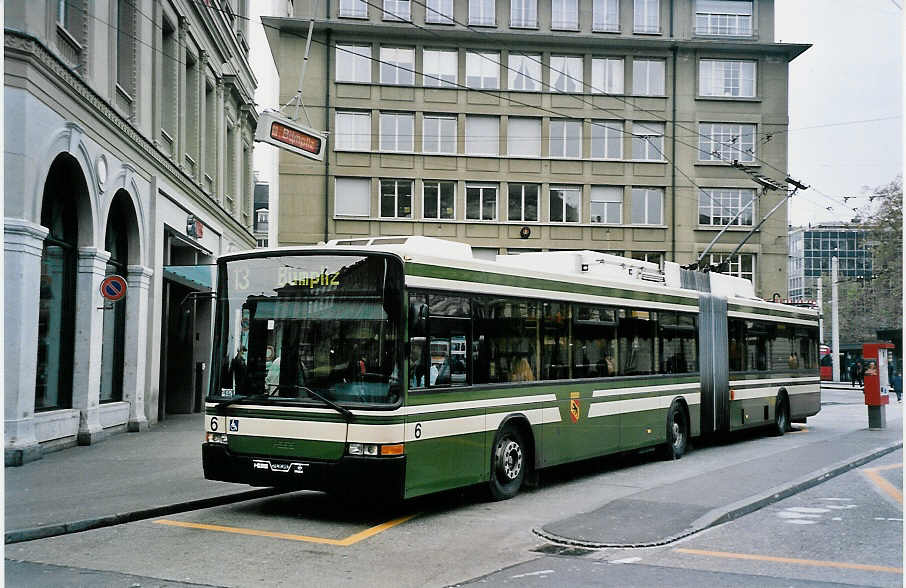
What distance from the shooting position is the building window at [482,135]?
44.1 m

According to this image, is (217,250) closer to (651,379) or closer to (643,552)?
(651,379)

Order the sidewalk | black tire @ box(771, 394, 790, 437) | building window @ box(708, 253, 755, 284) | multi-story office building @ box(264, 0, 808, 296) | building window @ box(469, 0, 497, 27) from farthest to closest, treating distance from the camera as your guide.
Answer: building window @ box(708, 253, 755, 284) < building window @ box(469, 0, 497, 27) < multi-story office building @ box(264, 0, 808, 296) < black tire @ box(771, 394, 790, 437) < the sidewalk

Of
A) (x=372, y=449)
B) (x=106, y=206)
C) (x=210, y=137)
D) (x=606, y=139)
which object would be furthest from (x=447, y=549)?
(x=606, y=139)

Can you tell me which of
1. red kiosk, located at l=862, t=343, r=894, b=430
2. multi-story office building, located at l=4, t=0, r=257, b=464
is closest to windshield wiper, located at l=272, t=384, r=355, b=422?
multi-story office building, located at l=4, t=0, r=257, b=464

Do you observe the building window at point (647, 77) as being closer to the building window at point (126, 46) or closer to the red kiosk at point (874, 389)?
the red kiosk at point (874, 389)

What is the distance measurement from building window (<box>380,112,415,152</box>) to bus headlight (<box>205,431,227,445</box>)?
34.1m

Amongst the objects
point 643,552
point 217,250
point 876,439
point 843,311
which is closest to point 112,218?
point 217,250

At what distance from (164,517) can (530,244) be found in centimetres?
3535

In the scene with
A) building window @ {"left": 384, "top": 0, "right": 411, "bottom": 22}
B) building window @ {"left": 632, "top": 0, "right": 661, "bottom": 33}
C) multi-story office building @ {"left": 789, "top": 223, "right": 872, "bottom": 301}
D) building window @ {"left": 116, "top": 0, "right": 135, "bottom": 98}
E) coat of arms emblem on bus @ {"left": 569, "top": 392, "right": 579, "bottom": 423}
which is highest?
building window @ {"left": 384, "top": 0, "right": 411, "bottom": 22}

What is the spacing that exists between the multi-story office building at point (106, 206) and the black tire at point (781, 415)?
13047mm

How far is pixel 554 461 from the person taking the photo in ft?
41.1

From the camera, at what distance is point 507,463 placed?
37.9ft

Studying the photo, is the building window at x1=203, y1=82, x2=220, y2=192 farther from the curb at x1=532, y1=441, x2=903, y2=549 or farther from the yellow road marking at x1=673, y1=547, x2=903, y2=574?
the yellow road marking at x1=673, y1=547, x2=903, y2=574

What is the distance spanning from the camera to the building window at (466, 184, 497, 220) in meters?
44.1
